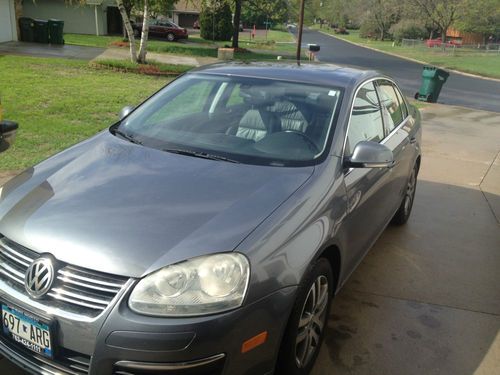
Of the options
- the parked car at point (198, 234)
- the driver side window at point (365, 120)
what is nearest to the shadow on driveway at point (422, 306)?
the parked car at point (198, 234)

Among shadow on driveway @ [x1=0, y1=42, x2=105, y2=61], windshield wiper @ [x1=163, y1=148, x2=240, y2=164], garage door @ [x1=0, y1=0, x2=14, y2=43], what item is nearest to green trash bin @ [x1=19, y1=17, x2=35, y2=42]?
garage door @ [x1=0, y1=0, x2=14, y2=43]

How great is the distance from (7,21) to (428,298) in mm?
25363

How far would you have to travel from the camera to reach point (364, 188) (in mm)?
3268

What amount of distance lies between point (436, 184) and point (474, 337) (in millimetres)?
3709

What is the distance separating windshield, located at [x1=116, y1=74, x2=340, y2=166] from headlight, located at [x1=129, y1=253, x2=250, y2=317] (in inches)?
38.1

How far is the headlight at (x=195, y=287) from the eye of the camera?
78.5 inches

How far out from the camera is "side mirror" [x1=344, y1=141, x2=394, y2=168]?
2990 mm

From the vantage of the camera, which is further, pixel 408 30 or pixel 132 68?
pixel 408 30

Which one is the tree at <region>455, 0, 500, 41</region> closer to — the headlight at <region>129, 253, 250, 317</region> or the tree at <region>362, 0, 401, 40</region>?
the tree at <region>362, 0, 401, 40</region>

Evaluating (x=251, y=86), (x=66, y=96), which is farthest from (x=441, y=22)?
(x=251, y=86)

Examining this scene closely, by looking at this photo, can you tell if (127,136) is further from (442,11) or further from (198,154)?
(442,11)

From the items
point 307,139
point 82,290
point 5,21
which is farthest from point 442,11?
point 82,290

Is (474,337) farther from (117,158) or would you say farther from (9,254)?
(9,254)

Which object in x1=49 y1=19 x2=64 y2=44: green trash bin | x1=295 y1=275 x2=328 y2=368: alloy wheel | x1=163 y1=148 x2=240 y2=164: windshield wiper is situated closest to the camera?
x1=295 y1=275 x2=328 y2=368: alloy wheel
